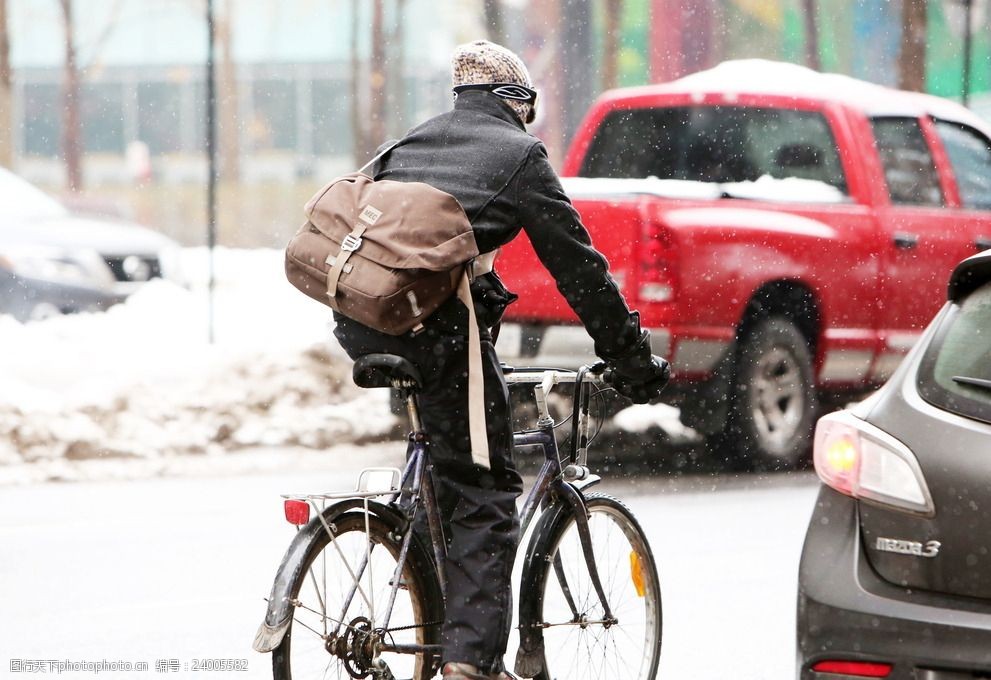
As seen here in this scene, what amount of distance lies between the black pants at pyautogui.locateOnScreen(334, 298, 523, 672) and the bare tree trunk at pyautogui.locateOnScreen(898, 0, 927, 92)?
1537 centimetres

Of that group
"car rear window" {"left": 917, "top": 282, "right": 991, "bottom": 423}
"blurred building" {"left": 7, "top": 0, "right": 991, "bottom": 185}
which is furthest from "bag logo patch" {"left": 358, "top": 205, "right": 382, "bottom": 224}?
"blurred building" {"left": 7, "top": 0, "right": 991, "bottom": 185}

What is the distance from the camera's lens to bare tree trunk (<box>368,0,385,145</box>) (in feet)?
74.0

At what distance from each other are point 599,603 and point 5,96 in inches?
569

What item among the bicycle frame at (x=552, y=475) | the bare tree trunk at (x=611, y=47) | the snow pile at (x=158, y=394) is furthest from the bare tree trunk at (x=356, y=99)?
the bicycle frame at (x=552, y=475)

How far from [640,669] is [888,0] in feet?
71.9

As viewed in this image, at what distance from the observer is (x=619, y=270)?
9.61 meters

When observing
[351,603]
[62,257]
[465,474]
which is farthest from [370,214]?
[62,257]

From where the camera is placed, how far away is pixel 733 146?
1086cm

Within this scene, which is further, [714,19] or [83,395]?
[714,19]

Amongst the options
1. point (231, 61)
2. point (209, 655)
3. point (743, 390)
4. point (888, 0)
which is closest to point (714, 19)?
point (888, 0)

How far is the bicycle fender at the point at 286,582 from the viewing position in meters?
4.19

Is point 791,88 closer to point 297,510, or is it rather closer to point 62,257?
point 62,257

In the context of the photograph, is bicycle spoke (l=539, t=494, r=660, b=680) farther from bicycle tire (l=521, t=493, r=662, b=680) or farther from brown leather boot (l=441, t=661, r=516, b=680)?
brown leather boot (l=441, t=661, r=516, b=680)

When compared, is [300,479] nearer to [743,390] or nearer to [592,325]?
[743,390]
